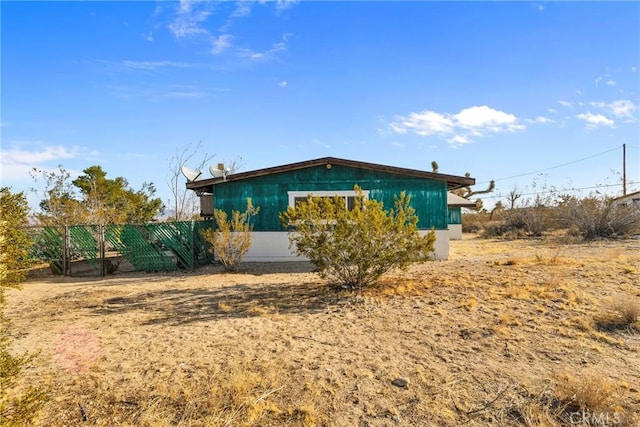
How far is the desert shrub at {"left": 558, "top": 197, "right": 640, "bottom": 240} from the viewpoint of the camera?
59.2 ft

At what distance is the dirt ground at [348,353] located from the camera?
3.61 m

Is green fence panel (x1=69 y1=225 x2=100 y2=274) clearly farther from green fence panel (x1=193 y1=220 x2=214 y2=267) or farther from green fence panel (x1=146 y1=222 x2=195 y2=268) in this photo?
green fence panel (x1=193 y1=220 x2=214 y2=267)

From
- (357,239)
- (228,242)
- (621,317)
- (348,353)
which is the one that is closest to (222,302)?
(357,239)

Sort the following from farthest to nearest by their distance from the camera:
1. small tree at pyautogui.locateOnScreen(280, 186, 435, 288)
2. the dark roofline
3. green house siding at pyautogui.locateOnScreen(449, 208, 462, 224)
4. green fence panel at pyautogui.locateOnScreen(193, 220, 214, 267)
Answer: green house siding at pyautogui.locateOnScreen(449, 208, 462, 224)
green fence panel at pyautogui.locateOnScreen(193, 220, 214, 267)
the dark roofline
small tree at pyautogui.locateOnScreen(280, 186, 435, 288)

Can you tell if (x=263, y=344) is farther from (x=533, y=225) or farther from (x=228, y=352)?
(x=533, y=225)

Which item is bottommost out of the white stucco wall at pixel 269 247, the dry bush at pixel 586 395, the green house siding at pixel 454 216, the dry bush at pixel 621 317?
the dry bush at pixel 586 395

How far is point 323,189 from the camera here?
1323 cm

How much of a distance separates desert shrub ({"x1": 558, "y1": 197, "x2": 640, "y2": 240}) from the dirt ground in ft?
37.9

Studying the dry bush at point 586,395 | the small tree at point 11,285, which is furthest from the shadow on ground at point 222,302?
the dry bush at point 586,395

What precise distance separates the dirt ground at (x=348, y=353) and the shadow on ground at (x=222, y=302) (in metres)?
0.05

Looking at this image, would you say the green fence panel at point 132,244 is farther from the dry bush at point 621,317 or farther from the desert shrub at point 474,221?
the desert shrub at point 474,221

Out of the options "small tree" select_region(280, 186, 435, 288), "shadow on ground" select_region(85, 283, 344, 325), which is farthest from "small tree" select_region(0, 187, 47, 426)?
"small tree" select_region(280, 186, 435, 288)

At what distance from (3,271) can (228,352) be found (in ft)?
9.08

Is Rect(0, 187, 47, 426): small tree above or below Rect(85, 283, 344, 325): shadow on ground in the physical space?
above
